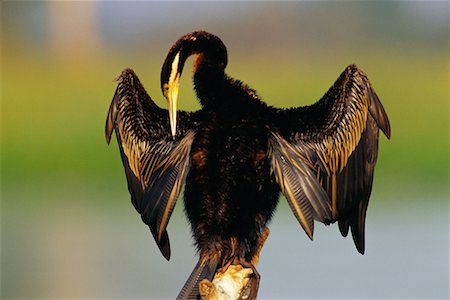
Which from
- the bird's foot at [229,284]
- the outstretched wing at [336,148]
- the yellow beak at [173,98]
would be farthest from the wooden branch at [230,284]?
the yellow beak at [173,98]

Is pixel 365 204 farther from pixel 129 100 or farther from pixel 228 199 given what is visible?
pixel 129 100

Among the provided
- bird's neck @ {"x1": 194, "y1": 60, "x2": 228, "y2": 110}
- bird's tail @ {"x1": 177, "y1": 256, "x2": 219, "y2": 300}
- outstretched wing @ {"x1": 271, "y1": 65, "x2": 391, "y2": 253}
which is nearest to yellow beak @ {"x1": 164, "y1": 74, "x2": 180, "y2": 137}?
bird's neck @ {"x1": 194, "y1": 60, "x2": 228, "y2": 110}

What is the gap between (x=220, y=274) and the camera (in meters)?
3.64

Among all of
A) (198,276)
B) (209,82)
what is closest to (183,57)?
(209,82)

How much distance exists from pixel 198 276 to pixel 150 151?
55cm

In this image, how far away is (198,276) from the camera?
3617mm

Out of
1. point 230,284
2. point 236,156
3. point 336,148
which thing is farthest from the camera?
point 336,148

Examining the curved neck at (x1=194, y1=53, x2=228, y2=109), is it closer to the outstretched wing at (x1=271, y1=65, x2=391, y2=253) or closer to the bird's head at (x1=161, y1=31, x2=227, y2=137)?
the bird's head at (x1=161, y1=31, x2=227, y2=137)

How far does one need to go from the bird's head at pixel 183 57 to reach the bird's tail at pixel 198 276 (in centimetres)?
47

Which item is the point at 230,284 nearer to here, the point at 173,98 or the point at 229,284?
the point at 229,284

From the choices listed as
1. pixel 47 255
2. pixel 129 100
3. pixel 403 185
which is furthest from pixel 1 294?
pixel 403 185

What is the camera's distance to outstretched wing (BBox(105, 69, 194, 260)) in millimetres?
3746

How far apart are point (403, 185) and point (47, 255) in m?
2.99

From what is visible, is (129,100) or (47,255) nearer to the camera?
(129,100)
